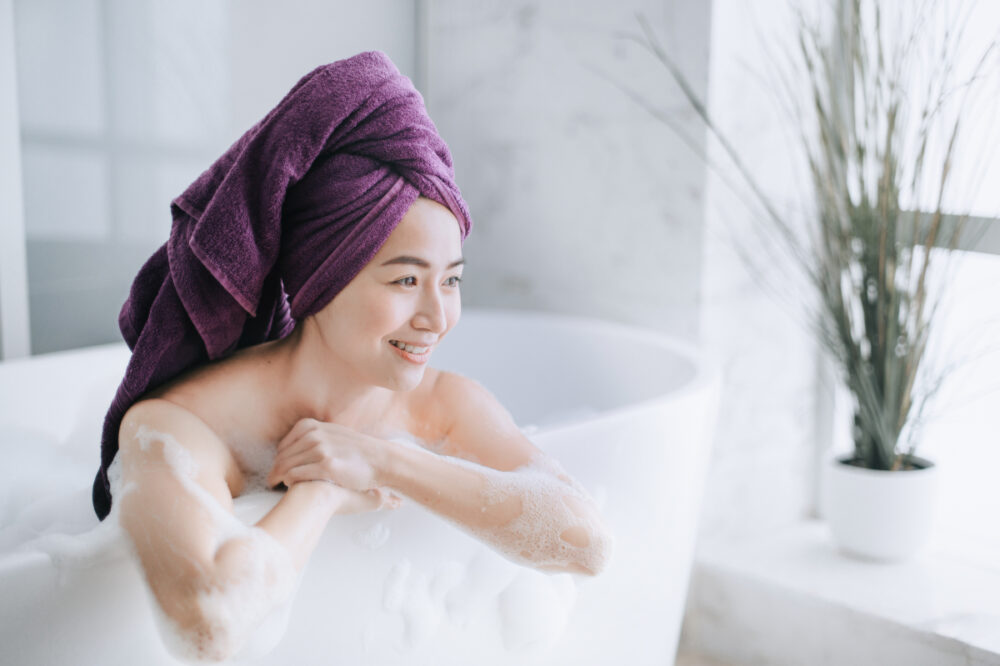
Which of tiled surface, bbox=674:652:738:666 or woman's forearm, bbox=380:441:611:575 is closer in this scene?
woman's forearm, bbox=380:441:611:575

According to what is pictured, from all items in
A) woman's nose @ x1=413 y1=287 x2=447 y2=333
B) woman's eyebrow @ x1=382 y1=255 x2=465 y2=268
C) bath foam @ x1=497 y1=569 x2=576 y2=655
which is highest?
woman's eyebrow @ x1=382 y1=255 x2=465 y2=268

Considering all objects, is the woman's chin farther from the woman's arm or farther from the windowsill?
the windowsill

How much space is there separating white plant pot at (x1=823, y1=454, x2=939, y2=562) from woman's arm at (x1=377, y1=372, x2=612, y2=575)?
1.11 m

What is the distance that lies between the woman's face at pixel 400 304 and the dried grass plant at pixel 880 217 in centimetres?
98

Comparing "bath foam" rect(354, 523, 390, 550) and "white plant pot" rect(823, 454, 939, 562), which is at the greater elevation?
"bath foam" rect(354, 523, 390, 550)

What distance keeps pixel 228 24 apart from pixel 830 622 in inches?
79.6

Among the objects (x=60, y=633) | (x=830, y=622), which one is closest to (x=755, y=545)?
(x=830, y=622)

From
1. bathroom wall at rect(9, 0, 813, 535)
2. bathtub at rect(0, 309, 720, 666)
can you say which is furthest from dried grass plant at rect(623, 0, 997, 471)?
bathtub at rect(0, 309, 720, 666)

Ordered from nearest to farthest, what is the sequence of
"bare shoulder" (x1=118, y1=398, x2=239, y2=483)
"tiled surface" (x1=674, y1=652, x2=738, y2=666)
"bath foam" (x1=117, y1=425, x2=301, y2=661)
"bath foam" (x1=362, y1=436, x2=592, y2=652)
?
"bath foam" (x1=117, y1=425, x2=301, y2=661) < "bare shoulder" (x1=118, y1=398, x2=239, y2=483) < "bath foam" (x1=362, y1=436, x2=592, y2=652) < "tiled surface" (x1=674, y1=652, x2=738, y2=666)

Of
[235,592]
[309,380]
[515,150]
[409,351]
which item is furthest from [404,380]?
[515,150]

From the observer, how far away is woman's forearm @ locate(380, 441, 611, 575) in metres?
1.21

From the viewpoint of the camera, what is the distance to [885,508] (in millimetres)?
2170

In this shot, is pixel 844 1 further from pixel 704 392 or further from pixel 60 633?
pixel 60 633

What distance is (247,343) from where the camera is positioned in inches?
54.1
